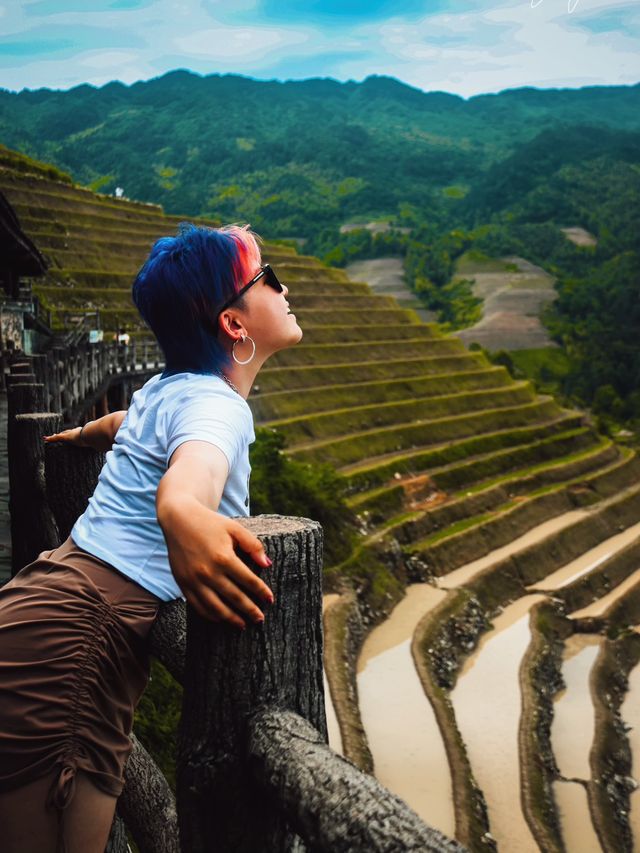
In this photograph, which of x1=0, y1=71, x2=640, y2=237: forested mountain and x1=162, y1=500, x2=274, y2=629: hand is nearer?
x1=162, y1=500, x2=274, y2=629: hand

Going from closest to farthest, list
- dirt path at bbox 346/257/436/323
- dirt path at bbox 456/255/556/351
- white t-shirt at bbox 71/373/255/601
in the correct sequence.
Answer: white t-shirt at bbox 71/373/255/601
dirt path at bbox 456/255/556/351
dirt path at bbox 346/257/436/323

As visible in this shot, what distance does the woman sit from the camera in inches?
46.2

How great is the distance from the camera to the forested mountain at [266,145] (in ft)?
285

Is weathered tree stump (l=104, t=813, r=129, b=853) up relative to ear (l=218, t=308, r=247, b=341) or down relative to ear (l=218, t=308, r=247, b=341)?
down

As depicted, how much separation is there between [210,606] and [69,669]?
1.01ft

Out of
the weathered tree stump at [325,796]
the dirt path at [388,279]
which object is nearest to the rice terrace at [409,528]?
the weathered tree stump at [325,796]

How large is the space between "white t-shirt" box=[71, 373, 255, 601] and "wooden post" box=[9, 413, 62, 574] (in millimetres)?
1705

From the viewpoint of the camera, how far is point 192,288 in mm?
1624

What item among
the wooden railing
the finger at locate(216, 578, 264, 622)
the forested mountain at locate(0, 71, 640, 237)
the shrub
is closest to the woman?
the finger at locate(216, 578, 264, 622)

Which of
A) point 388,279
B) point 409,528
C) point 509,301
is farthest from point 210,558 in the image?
point 388,279

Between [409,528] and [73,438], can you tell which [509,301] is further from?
[73,438]

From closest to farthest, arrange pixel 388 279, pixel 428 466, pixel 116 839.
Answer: pixel 116 839, pixel 428 466, pixel 388 279

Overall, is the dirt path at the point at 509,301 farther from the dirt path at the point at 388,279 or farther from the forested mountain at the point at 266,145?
the forested mountain at the point at 266,145

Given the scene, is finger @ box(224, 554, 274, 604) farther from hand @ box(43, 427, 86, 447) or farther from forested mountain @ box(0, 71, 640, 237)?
forested mountain @ box(0, 71, 640, 237)
